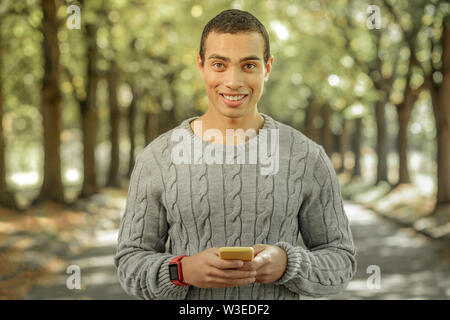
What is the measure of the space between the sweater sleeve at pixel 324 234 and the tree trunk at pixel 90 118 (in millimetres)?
13623

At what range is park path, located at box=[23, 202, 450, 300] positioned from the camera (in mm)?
8172

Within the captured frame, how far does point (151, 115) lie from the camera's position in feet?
75.0

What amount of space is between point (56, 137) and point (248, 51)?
13.3 meters

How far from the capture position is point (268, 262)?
2.37m

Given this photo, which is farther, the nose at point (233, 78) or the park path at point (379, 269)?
the park path at point (379, 269)

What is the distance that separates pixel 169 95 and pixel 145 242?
1719 cm

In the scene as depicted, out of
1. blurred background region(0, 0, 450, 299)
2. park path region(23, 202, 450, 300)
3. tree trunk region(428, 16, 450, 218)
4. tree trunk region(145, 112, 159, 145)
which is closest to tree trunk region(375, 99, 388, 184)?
blurred background region(0, 0, 450, 299)

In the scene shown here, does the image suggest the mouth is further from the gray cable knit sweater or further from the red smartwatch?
the red smartwatch

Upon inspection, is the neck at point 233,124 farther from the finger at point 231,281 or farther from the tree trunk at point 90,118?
the tree trunk at point 90,118

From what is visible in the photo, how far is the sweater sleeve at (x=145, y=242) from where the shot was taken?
2.53m

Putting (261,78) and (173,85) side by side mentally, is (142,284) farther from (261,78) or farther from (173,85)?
(173,85)

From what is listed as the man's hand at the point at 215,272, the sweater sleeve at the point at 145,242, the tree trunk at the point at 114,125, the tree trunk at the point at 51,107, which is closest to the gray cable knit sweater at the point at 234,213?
the sweater sleeve at the point at 145,242
